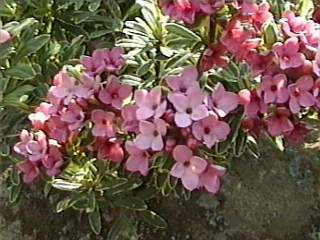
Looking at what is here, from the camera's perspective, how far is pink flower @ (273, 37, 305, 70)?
191 centimetres

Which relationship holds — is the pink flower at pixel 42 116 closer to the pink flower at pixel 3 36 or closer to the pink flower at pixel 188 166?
the pink flower at pixel 3 36

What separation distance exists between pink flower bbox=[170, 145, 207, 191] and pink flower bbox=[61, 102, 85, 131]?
236 mm

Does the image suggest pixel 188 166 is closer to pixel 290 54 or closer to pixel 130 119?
pixel 130 119

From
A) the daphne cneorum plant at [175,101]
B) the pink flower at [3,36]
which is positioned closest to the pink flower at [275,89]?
the daphne cneorum plant at [175,101]

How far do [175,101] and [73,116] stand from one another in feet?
0.82

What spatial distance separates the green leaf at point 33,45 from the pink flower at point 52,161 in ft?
1.06

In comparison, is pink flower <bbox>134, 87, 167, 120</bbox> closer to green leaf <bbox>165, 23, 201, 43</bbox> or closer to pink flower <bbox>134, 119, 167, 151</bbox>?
pink flower <bbox>134, 119, 167, 151</bbox>

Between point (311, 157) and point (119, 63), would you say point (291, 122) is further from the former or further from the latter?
point (311, 157)

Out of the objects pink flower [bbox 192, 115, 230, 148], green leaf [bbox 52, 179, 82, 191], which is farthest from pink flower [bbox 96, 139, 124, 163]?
pink flower [bbox 192, 115, 230, 148]

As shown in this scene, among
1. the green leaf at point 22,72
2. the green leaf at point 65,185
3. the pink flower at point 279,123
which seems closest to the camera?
the pink flower at point 279,123

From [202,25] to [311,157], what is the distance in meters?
0.71

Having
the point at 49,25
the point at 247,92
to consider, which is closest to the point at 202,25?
the point at 247,92

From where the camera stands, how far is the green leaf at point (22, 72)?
2.22m

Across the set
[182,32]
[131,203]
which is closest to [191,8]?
[182,32]
